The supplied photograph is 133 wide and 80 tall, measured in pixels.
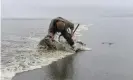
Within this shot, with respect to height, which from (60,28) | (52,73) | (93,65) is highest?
(60,28)

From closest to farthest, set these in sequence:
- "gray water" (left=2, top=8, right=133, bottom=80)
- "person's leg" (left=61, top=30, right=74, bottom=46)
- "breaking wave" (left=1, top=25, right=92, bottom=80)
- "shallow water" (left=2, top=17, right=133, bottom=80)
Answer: "gray water" (left=2, top=8, right=133, bottom=80)
"shallow water" (left=2, top=17, right=133, bottom=80)
"breaking wave" (left=1, top=25, right=92, bottom=80)
"person's leg" (left=61, top=30, right=74, bottom=46)

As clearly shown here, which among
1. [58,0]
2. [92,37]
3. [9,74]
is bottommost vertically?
[58,0]

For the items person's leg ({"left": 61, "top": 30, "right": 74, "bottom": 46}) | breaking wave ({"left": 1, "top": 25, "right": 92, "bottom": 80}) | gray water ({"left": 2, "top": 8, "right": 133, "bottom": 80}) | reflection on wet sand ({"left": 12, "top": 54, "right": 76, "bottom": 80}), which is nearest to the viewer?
reflection on wet sand ({"left": 12, "top": 54, "right": 76, "bottom": 80})

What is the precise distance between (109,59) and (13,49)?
4309mm

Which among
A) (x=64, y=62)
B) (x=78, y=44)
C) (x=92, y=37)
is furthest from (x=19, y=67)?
(x=92, y=37)

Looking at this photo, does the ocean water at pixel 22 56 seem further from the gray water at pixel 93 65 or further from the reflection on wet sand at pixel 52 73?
the reflection on wet sand at pixel 52 73

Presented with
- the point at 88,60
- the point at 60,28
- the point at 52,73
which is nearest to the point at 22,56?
the point at 88,60

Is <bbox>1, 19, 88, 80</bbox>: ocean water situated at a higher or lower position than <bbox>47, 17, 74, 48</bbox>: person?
lower

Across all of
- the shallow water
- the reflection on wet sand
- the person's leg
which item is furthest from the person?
the reflection on wet sand

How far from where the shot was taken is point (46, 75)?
10.2m

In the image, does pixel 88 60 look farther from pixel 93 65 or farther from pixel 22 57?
pixel 22 57

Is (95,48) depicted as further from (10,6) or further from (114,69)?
(10,6)

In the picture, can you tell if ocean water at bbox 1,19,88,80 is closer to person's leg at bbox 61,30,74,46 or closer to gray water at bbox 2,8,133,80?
gray water at bbox 2,8,133,80

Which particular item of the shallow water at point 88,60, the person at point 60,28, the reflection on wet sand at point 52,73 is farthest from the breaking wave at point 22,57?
the person at point 60,28
